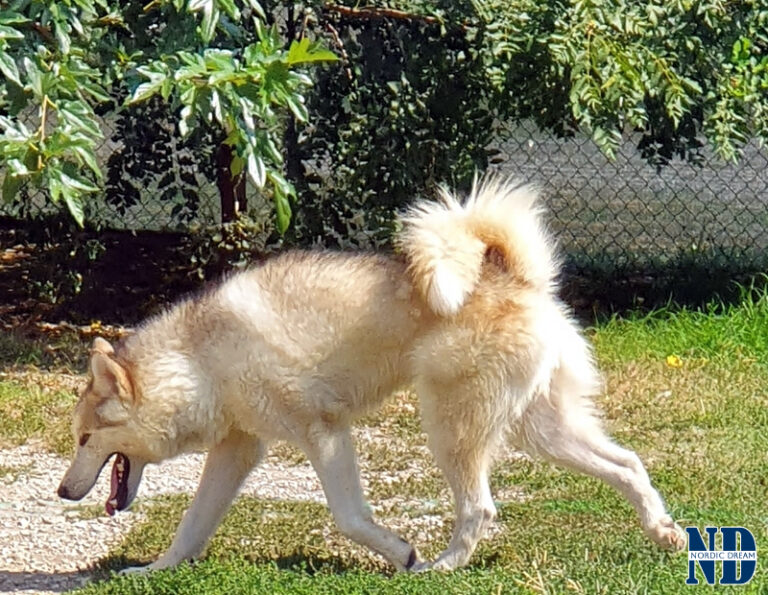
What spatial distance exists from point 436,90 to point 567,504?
3.02 m

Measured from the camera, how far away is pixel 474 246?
4449 millimetres

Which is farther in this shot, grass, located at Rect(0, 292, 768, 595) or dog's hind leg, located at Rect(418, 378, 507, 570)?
dog's hind leg, located at Rect(418, 378, 507, 570)

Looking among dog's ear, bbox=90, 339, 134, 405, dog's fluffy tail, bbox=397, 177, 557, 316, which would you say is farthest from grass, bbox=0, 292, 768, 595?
dog's fluffy tail, bbox=397, 177, 557, 316

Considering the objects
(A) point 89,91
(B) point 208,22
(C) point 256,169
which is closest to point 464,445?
(C) point 256,169

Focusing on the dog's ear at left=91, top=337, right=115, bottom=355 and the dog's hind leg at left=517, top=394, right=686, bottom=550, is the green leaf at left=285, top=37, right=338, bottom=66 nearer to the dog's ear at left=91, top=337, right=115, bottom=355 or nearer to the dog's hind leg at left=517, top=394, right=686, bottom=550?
the dog's ear at left=91, top=337, right=115, bottom=355

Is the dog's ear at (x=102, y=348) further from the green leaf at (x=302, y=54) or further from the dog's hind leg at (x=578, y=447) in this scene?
the dog's hind leg at (x=578, y=447)

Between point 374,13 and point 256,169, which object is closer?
point 256,169

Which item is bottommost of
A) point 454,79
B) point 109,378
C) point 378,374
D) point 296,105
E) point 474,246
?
point 109,378

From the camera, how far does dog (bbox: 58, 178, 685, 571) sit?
4367 millimetres

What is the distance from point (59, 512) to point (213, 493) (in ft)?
2.97

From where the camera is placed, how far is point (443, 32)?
23.5 feet

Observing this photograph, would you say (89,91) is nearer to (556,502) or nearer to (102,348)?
(102,348)

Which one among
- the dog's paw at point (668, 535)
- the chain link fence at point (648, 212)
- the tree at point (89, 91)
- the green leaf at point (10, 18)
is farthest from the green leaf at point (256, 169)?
the chain link fence at point (648, 212)

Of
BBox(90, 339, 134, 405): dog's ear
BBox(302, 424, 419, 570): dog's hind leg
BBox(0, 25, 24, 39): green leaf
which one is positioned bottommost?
BBox(302, 424, 419, 570): dog's hind leg
